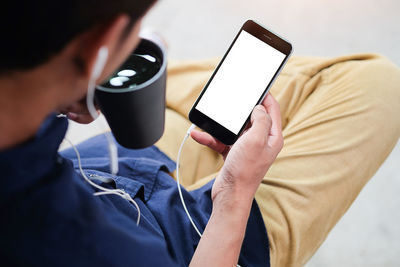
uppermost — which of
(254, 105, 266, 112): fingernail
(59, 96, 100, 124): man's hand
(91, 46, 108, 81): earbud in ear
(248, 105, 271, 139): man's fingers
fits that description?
(91, 46, 108, 81): earbud in ear

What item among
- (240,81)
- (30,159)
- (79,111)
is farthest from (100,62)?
(240,81)

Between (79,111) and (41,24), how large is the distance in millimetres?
334

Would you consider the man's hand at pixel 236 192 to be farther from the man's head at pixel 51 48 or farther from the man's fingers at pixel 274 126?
the man's head at pixel 51 48

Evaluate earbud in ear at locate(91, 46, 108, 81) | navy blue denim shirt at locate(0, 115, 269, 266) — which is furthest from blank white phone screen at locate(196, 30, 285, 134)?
earbud in ear at locate(91, 46, 108, 81)

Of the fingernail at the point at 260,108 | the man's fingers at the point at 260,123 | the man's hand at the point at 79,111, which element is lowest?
the man's hand at the point at 79,111

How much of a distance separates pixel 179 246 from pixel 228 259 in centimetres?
10

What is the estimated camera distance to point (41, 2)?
271 millimetres

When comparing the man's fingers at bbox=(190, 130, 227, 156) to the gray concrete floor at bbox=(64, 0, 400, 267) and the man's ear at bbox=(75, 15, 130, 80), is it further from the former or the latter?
the gray concrete floor at bbox=(64, 0, 400, 267)

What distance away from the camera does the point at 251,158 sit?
58cm

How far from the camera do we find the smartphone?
2.23 ft

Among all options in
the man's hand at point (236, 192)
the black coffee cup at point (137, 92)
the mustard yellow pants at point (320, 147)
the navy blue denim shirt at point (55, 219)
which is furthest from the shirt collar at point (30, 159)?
the mustard yellow pants at point (320, 147)

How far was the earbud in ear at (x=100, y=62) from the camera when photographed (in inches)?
13.0

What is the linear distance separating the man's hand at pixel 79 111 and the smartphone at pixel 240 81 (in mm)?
204

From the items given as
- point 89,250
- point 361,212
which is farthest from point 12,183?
point 361,212
